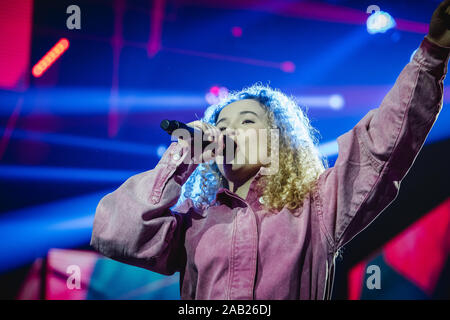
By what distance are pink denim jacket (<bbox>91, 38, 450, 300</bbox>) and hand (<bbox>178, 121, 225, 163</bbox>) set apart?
0.03 meters

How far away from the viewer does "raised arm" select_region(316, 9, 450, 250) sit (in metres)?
0.91

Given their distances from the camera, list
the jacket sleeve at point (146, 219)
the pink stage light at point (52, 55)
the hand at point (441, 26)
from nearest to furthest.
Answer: the hand at point (441, 26)
the jacket sleeve at point (146, 219)
the pink stage light at point (52, 55)

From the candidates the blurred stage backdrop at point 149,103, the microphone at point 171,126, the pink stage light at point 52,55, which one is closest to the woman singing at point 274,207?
the microphone at point 171,126

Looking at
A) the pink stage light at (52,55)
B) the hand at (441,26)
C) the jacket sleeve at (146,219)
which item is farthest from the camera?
the pink stage light at (52,55)

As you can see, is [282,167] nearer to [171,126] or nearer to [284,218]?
[284,218]

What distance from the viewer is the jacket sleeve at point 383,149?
0.91 metres

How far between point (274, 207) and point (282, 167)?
0.67ft

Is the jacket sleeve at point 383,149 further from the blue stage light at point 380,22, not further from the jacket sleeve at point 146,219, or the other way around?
the blue stage light at point 380,22

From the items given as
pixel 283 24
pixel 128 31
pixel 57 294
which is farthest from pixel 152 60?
pixel 57 294

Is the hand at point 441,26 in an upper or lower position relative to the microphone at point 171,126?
upper

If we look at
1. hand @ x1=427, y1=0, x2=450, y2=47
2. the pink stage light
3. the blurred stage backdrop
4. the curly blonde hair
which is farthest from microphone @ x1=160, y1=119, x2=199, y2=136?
the pink stage light

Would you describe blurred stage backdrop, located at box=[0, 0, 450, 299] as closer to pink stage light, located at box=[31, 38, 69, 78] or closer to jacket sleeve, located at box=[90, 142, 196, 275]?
pink stage light, located at box=[31, 38, 69, 78]

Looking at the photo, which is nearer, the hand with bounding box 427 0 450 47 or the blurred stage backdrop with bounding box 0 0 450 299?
the hand with bounding box 427 0 450 47
